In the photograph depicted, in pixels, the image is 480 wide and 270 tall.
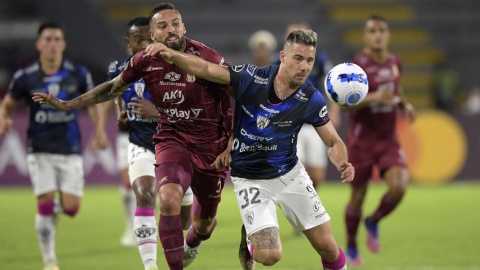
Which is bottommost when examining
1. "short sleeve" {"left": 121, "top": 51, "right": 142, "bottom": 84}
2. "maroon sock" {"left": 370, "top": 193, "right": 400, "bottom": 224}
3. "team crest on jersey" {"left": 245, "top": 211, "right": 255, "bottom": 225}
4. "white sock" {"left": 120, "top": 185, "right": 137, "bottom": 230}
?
"maroon sock" {"left": 370, "top": 193, "right": 400, "bottom": 224}

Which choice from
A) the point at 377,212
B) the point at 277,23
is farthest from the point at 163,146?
the point at 277,23

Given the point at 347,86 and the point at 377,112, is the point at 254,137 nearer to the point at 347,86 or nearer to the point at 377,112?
the point at 347,86

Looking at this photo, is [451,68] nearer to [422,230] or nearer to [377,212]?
[422,230]

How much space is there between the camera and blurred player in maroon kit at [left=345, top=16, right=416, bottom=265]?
7.54 metres

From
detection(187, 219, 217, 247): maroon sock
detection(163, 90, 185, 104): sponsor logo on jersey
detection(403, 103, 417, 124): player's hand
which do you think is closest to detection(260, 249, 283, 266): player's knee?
detection(187, 219, 217, 247): maroon sock

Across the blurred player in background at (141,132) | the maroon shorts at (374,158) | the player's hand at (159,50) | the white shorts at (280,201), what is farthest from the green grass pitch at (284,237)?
the player's hand at (159,50)

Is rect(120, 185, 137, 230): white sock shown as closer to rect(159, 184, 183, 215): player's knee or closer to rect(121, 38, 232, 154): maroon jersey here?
rect(121, 38, 232, 154): maroon jersey

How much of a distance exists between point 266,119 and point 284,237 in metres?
4.33

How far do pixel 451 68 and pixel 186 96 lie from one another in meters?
18.2

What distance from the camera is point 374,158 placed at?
7.65 meters

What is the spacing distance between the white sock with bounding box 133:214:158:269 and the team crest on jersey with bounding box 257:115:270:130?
145 cm

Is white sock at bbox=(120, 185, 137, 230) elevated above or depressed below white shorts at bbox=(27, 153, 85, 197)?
below

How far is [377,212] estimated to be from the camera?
7719 millimetres

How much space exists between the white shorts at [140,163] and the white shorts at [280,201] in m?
1.21
